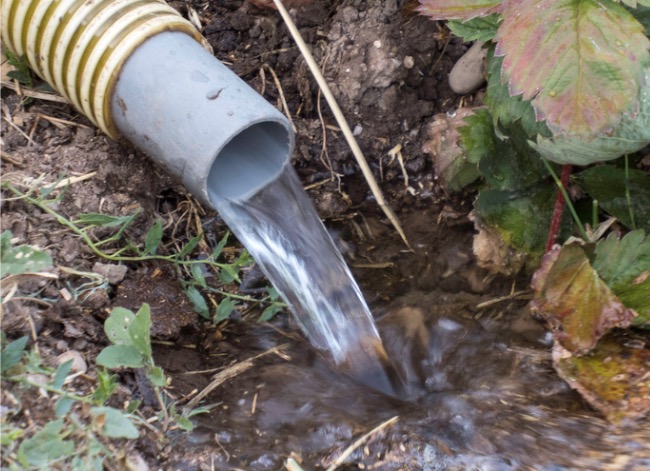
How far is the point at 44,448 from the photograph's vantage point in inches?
50.7

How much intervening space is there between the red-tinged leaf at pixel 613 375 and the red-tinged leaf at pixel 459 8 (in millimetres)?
751

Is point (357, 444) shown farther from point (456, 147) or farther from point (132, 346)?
point (456, 147)

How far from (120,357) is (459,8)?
1.02 m

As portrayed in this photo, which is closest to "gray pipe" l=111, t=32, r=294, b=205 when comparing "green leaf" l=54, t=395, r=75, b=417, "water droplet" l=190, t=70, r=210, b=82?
"water droplet" l=190, t=70, r=210, b=82

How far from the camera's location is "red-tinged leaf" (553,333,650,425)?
63.1 inches

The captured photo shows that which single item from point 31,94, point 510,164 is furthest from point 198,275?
point 510,164

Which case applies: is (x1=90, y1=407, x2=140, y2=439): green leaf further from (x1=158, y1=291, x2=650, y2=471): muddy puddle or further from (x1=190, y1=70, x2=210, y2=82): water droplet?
(x1=190, y1=70, x2=210, y2=82): water droplet

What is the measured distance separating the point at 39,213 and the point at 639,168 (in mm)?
1547

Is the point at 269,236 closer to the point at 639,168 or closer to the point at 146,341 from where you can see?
the point at 146,341

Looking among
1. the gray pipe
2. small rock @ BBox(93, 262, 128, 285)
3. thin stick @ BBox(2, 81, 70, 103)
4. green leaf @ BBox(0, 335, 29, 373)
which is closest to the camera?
green leaf @ BBox(0, 335, 29, 373)

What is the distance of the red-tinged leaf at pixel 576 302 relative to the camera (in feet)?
5.35

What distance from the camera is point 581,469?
4.94 feet

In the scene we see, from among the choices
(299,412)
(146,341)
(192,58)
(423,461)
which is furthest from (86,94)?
(423,461)

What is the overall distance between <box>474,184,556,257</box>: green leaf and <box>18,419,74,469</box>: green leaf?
124 cm
